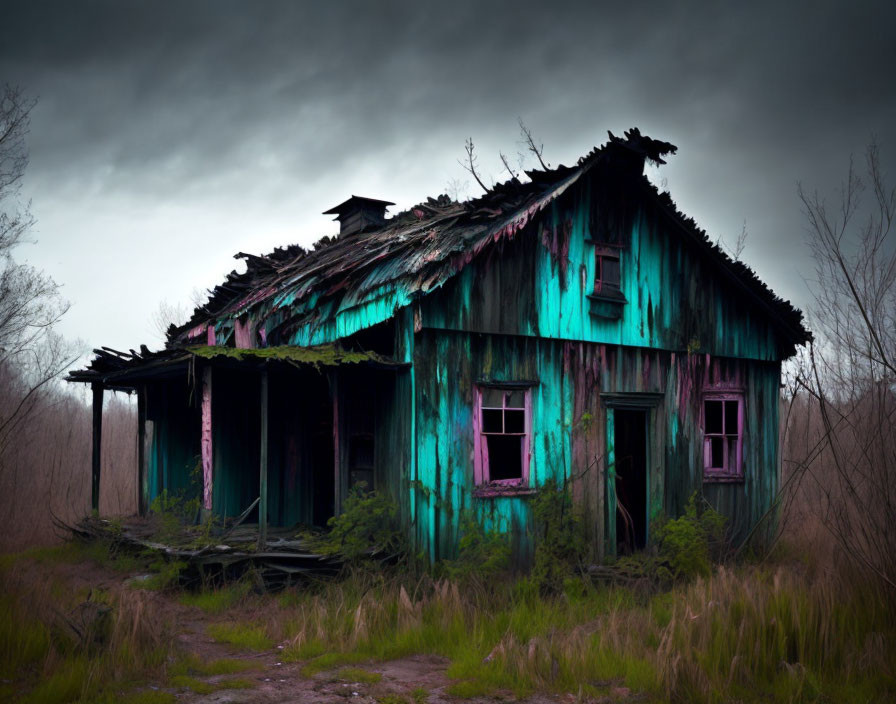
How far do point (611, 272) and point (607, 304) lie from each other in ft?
1.93

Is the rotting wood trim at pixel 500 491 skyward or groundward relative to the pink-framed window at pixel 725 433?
groundward

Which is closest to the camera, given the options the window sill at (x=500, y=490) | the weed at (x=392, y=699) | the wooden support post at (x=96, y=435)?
the weed at (x=392, y=699)

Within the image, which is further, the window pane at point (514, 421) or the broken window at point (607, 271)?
the broken window at point (607, 271)

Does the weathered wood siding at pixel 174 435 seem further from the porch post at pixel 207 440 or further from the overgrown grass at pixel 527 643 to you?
the overgrown grass at pixel 527 643

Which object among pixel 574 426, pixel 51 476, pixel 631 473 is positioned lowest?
pixel 51 476

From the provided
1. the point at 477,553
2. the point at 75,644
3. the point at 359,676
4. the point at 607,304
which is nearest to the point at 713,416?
the point at 607,304

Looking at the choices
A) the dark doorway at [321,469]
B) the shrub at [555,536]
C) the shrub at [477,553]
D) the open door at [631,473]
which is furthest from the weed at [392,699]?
the open door at [631,473]

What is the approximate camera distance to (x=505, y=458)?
11641mm

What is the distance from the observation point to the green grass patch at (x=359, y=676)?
6777 millimetres

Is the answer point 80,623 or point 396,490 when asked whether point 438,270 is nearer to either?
point 396,490

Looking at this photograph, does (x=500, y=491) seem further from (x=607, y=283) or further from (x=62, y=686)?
(x=62, y=686)

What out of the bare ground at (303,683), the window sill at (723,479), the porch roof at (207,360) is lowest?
the bare ground at (303,683)

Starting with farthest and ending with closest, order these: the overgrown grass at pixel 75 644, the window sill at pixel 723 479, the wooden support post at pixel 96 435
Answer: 1. the wooden support post at pixel 96 435
2. the window sill at pixel 723 479
3. the overgrown grass at pixel 75 644

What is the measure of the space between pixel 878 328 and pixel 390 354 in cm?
611
